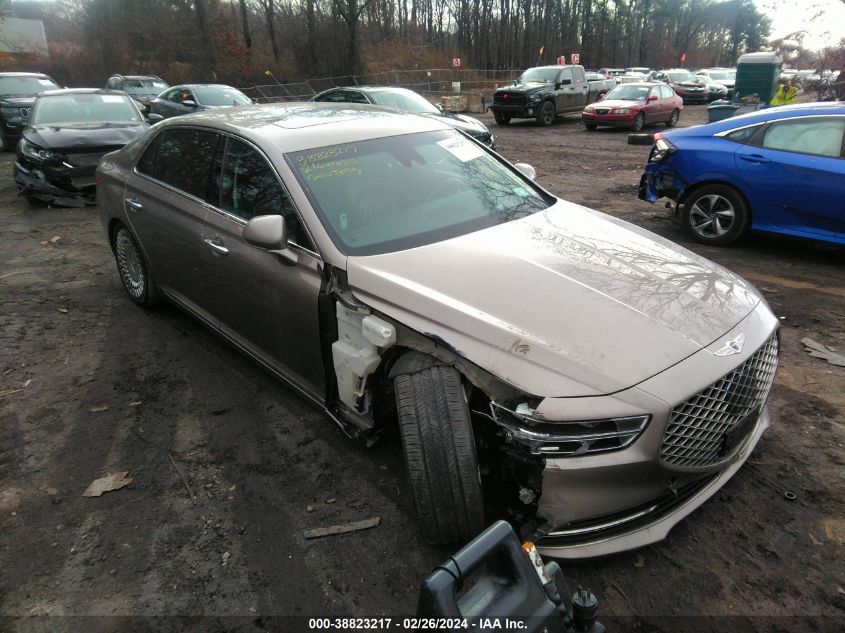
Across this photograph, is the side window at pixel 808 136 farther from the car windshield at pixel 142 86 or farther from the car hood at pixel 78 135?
the car windshield at pixel 142 86

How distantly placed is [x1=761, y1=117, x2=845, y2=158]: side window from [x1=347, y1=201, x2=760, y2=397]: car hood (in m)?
3.60

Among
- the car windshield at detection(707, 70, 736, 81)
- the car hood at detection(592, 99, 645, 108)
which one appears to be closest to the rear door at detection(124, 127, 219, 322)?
the car hood at detection(592, 99, 645, 108)

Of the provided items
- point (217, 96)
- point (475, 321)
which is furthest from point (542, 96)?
point (475, 321)

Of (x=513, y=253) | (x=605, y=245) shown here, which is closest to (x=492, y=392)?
(x=513, y=253)

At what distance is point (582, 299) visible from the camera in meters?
2.47

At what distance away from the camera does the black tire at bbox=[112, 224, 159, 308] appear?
4.72m

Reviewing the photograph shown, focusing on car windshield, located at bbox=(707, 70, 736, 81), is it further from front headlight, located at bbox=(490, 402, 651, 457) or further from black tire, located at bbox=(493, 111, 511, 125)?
front headlight, located at bbox=(490, 402, 651, 457)

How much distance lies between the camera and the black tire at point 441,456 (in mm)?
2273

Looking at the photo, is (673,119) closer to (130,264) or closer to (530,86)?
(530,86)

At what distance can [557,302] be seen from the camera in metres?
2.45

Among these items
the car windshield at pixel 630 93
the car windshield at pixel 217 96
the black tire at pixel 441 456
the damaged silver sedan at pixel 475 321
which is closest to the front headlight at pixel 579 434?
the damaged silver sedan at pixel 475 321

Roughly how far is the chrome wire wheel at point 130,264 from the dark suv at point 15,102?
1084 centimetres

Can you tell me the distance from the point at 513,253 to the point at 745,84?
1547cm

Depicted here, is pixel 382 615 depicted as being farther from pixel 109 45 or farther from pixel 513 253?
pixel 109 45
